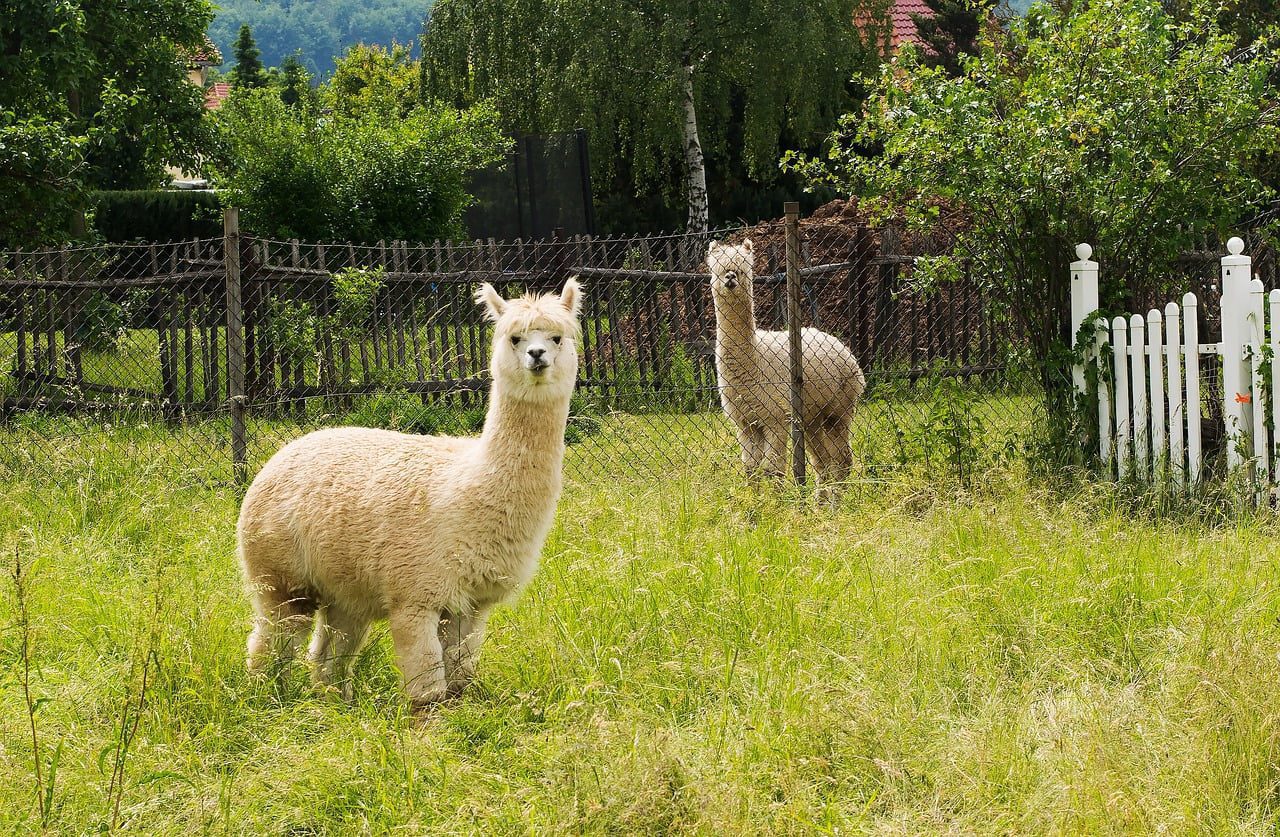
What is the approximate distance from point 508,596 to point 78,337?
6999 millimetres

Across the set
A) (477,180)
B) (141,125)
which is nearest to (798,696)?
(141,125)

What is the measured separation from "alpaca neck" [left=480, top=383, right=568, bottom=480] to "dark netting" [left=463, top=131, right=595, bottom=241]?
53.9 ft

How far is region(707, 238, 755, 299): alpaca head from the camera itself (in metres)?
7.59

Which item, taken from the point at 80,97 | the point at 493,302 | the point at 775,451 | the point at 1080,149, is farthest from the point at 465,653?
the point at 80,97

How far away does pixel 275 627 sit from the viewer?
14.2 ft

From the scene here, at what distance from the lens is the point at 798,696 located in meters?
3.92

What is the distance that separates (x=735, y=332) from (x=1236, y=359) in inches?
108

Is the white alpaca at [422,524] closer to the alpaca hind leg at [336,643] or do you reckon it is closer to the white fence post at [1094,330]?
the alpaca hind leg at [336,643]

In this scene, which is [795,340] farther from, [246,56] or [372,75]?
[246,56]

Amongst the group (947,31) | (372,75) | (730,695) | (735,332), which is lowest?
(730,695)

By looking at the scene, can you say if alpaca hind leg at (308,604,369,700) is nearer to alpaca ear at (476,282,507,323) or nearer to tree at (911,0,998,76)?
alpaca ear at (476,282,507,323)

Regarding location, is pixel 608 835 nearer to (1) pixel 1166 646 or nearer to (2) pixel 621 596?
(2) pixel 621 596

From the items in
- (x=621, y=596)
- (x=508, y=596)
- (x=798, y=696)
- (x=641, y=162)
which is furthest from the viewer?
(x=641, y=162)

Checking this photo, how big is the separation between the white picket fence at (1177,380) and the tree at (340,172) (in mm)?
10975
